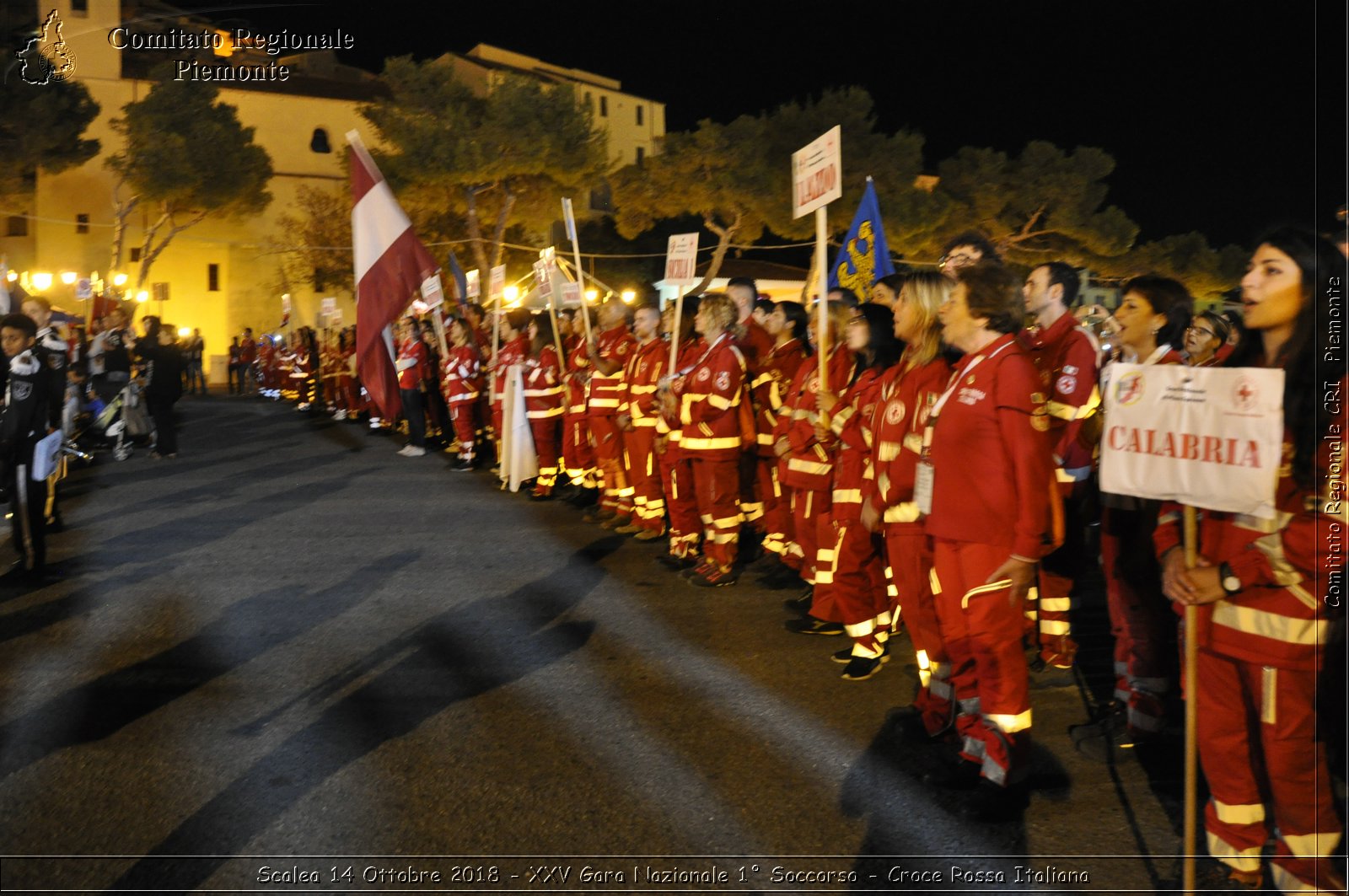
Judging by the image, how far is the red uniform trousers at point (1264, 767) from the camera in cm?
345

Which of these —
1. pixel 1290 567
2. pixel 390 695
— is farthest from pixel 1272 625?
pixel 390 695

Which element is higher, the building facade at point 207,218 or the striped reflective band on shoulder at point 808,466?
the building facade at point 207,218

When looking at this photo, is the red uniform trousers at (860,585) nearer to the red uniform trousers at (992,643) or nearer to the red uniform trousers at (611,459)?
the red uniform trousers at (992,643)

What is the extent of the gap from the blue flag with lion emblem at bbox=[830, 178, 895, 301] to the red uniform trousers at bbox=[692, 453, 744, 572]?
1.83 m

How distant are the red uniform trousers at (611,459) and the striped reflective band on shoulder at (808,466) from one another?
13.1ft

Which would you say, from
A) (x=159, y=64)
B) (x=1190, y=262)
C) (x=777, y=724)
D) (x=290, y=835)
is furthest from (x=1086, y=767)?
(x=159, y=64)

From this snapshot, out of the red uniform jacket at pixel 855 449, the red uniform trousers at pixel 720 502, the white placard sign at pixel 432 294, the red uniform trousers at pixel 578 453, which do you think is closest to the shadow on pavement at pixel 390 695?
the red uniform trousers at pixel 720 502

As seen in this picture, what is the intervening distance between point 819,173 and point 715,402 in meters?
1.83

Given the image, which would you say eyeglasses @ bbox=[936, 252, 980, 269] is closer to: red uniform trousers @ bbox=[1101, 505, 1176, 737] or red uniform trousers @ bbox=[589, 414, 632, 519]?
red uniform trousers @ bbox=[1101, 505, 1176, 737]

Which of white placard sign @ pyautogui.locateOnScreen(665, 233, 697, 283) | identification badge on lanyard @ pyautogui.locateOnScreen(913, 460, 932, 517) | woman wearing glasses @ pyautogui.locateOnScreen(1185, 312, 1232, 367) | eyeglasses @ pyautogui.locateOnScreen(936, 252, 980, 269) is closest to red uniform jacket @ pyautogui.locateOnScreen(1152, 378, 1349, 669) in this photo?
identification badge on lanyard @ pyautogui.locateOnScreen(913, 460, 932, 517)

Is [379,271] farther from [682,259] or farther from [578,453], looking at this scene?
[578,453]

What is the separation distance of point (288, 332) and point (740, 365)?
26.5 m

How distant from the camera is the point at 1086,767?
497 cm

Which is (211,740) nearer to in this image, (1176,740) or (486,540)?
(1176,740)
